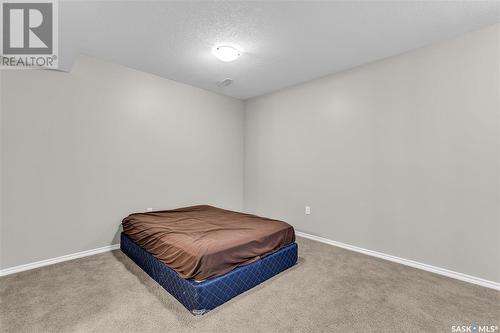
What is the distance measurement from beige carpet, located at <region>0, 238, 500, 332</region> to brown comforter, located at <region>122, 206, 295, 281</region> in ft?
1.00

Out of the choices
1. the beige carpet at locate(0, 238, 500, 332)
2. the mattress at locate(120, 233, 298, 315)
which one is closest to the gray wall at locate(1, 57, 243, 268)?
the beige carpet at locate(0, 238, 500, 332)

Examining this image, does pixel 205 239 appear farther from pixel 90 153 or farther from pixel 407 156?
pixel 407 156

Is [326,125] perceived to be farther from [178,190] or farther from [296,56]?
[178,190]

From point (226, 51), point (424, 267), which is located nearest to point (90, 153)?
point (226, 51)

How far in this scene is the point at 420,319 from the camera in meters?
1.74

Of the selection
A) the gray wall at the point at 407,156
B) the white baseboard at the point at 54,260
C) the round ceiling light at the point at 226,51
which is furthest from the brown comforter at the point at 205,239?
the round ceiling light at the point at 226,51

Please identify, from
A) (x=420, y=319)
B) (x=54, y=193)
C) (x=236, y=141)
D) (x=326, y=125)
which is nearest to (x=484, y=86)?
(x=326, y=125)

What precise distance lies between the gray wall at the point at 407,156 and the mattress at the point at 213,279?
4.36 ft

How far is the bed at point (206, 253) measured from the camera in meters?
1.84

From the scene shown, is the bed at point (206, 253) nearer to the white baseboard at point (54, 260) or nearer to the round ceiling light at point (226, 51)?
the white baseboard at point (54, 260)

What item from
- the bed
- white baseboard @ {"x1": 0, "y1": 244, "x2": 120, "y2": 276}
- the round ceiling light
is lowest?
white baseboard @ {"x1": 0, "y1": 244, "x2": 120, "y2": 276}

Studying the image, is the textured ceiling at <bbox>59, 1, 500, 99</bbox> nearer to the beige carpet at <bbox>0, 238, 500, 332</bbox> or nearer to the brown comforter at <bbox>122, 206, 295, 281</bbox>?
the brown comforter at <bbox>122, 206, 295, 281</bbox>

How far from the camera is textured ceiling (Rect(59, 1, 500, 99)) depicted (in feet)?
6.78

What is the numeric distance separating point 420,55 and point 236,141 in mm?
3293
